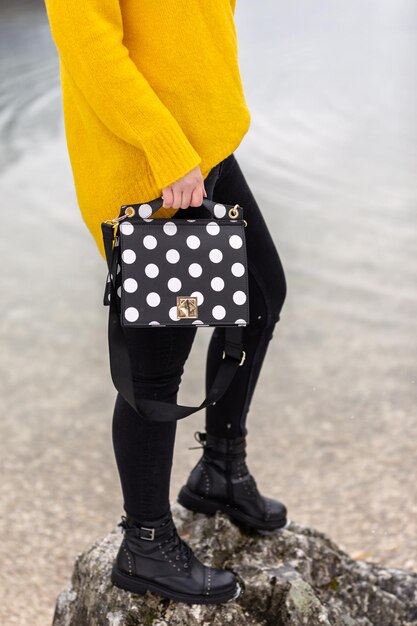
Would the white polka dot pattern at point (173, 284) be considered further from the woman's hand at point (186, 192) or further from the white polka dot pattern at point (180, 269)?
the woman's hand at point (186, 192)

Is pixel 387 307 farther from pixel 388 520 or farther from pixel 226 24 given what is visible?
pixel 226 24

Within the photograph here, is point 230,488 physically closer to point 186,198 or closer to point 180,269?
point 180,269

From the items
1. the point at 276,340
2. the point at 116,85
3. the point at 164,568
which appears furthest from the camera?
the point at 276,340

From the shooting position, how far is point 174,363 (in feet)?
5.80

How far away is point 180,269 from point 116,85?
333 millimetres

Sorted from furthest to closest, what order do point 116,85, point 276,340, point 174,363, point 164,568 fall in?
point 276,340
point 164,568
point 174,363
point 116,85

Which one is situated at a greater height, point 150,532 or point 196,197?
point 196,197

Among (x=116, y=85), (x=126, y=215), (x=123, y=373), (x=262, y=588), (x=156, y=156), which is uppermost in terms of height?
(x=116, y=85)

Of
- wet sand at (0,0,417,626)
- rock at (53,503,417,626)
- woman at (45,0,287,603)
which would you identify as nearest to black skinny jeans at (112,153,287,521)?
woman at (45,0,287,603)

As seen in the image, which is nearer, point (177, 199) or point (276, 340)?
point (177, 199)

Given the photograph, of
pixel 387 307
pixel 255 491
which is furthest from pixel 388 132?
pixel 255 491

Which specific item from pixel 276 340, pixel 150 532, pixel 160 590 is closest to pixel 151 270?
pixel 150 532

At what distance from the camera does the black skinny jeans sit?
173 cm

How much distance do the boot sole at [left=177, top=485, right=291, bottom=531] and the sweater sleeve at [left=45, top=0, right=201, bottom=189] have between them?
0.87 m
